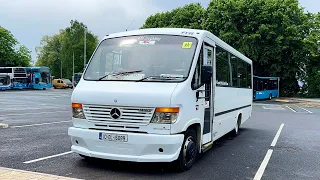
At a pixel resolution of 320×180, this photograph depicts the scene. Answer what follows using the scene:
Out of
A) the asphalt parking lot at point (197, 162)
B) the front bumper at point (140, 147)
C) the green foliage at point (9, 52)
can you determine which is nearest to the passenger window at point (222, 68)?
the asphalt parking lot at point (197, 162)

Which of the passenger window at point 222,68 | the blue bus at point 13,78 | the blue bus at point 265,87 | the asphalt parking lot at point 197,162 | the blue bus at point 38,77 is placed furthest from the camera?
the blue bus at point 38,77

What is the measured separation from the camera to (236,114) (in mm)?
11055

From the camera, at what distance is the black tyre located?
6.38 m

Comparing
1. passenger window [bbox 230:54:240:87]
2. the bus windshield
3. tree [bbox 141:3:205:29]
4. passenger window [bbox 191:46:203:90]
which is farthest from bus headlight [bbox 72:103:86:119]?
tree [bbox 141:3:205:29]

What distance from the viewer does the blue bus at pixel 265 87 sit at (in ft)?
126

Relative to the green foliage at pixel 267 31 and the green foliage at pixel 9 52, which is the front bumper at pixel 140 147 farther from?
the green foliage at pixel 9 52

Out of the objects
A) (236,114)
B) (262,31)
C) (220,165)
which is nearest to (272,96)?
(262,31)

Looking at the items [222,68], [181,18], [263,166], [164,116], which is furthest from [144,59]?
[181,18]

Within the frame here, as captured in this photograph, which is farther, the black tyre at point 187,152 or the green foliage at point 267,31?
the green foliage at point 267,31

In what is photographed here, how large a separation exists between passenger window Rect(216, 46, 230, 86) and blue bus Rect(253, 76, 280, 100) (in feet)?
97.8

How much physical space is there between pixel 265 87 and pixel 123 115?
37086 millimetres

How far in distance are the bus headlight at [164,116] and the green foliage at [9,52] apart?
6855cm

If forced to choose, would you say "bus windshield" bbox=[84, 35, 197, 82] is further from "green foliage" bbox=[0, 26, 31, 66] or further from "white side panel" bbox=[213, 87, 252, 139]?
"green foliage" bbox=[0, 26, 31, 66]

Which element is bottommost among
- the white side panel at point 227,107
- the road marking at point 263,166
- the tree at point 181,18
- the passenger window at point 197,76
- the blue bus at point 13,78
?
the road marking at point 263,166
